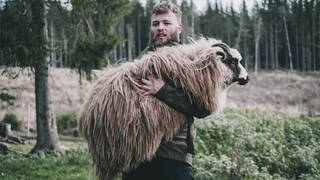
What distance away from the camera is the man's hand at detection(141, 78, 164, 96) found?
6.24ft

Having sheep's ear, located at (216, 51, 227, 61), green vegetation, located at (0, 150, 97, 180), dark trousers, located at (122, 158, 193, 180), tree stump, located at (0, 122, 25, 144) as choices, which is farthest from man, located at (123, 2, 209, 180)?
tree stump, located at (0, 122, 25, 144)

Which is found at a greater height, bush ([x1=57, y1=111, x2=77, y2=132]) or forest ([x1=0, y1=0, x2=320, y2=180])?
forest ([x1=0, y1=0, x2=320, y2=180])

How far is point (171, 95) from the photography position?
1.90 m

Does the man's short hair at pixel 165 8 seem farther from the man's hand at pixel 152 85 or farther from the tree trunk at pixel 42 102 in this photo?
the tree trunk at pixel 42 102

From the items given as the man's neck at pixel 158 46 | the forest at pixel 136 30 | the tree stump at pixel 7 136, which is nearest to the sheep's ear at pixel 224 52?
the man's neck at pixel 158 46

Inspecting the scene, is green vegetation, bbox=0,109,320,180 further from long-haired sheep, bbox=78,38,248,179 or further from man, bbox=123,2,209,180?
long-haired sheep, bbox=78,38,248,179

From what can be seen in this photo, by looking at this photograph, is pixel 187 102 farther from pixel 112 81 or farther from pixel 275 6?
pixel 275 6

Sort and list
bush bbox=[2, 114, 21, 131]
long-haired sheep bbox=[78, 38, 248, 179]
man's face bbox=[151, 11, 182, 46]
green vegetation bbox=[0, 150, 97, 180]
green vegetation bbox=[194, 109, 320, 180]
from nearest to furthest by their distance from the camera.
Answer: long-haired sheep bbox=[78, 38, 248, 179], man's face bbox=[151, 11, 182, 46], green vegetation bbox=[194, 109, 320, 180], green vegetation bbox=[0, 150, 97, 180], bush bbox=[2, 114, 21, 131]

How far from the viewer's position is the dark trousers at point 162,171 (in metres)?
1.96

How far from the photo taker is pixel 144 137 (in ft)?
6.15

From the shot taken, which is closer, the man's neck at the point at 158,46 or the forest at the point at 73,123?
the man's neck at the point at 158,46

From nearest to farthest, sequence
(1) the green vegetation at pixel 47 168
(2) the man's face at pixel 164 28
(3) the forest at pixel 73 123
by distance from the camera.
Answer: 1. (2) the man's face at pixel 164 28
2. (3) the forest at pixel 73 123
3. (1) the green vegetation at pixel 47 168

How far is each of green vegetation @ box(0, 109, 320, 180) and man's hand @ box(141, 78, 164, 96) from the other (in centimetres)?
309

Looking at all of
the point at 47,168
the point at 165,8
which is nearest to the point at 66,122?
the point at 47,168
